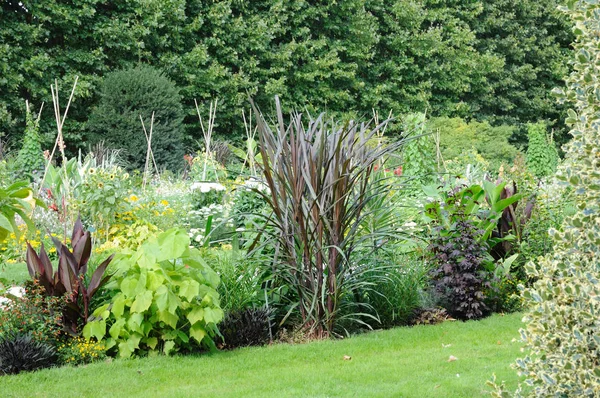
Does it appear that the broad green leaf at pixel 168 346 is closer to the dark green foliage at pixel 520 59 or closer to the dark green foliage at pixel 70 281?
the dark green foliage at pixel 70 281

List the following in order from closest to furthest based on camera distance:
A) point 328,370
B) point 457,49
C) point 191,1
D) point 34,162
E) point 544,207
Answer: point 328,370 → point 544,207 → point 34,162 → point 191,1 → point 457,49

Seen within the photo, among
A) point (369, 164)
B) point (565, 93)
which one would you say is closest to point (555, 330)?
point (565, 93)

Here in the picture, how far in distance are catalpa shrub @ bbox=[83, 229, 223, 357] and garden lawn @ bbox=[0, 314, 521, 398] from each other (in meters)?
0.16

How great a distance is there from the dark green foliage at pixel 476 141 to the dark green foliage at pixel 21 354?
1162 centimetres

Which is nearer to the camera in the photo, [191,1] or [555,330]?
[555,330]

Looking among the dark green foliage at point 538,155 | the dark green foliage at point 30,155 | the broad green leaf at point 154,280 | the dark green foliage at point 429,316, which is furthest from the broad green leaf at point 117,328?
the dark green foliage at point 538,155

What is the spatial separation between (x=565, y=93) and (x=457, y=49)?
20718mm

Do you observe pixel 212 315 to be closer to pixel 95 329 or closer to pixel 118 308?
pixel 118 308

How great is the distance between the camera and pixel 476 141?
16016mm

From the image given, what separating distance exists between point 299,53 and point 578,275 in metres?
16.4

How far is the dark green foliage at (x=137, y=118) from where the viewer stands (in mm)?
12930

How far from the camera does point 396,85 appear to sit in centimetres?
2050

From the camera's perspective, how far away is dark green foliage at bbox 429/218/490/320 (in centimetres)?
561

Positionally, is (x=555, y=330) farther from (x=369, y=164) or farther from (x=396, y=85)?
(x=396, y=85)
